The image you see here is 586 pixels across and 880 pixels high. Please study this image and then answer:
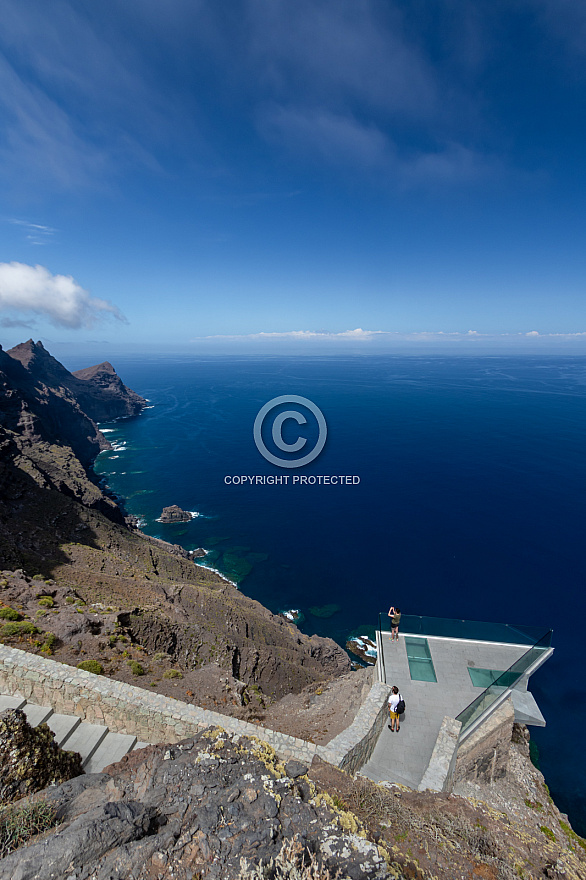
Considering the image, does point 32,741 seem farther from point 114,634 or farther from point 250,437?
point 250,437

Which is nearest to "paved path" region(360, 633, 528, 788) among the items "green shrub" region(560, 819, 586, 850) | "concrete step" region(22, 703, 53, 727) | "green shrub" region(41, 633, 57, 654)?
"green shrub" region(560, 819, 586, 850)

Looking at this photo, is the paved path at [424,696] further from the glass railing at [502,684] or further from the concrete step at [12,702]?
the concrete step at [12,702]

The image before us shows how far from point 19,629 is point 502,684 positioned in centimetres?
2132

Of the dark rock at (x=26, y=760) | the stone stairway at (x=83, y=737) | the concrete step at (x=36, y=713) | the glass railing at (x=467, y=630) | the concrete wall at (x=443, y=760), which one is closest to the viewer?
the dark rock at (x=26, y=760)

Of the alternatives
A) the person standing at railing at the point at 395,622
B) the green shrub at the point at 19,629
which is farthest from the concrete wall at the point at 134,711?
the person standing at railing at the point at 395,622

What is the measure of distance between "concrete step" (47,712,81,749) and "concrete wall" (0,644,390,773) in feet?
0.62

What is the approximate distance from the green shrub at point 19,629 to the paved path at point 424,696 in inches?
591

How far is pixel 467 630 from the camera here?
19.5 m

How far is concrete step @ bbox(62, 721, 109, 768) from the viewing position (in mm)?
11891

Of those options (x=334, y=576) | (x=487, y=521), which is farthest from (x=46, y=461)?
(x=487, y=521)

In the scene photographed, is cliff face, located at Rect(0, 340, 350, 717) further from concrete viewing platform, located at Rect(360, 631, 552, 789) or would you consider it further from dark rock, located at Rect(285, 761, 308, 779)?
concrete viewing platform, located at Rect(360, 631, 552, 789)

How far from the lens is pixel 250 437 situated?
121812mm

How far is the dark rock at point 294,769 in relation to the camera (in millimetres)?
9945

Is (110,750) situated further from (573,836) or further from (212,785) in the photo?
(573,836)
